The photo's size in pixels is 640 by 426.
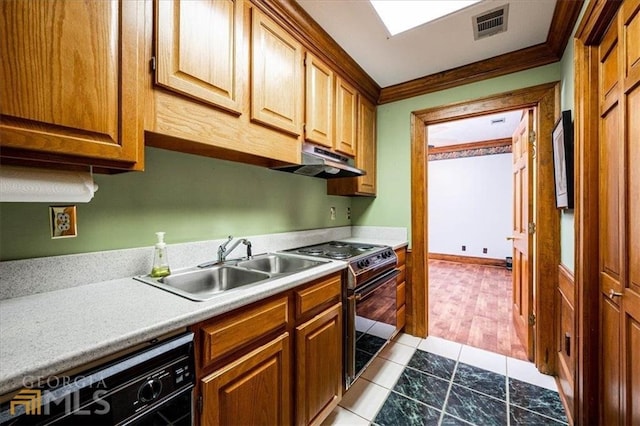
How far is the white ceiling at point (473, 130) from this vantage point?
3926 millimetres

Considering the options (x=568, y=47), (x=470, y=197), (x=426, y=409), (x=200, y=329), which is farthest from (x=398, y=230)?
(x=470, y=197)

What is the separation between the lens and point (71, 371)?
604mm

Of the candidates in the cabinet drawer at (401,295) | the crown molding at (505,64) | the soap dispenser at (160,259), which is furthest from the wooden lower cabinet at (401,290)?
the soap dispenser at (160,259)

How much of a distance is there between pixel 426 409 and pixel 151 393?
158 cm

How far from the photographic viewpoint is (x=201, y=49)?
1139mm

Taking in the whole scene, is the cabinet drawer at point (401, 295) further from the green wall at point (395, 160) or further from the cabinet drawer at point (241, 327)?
the cabinet drawer at point (241, 327)

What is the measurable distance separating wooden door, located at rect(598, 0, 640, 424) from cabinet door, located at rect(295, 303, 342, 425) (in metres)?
1.19

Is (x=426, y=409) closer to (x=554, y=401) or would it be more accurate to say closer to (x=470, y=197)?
(x=554, y=401)

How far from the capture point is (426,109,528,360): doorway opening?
3.77m

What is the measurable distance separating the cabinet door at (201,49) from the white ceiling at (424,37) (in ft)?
1.92

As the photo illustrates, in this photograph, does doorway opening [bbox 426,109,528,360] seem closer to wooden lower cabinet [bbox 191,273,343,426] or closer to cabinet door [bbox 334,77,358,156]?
cabinet door [bbox 334,77,358,156]

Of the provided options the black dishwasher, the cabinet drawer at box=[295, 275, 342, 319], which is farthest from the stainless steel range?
the black dishwasher

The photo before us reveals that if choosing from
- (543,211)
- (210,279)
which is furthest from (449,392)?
(210,279)

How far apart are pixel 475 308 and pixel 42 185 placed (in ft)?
12.4
